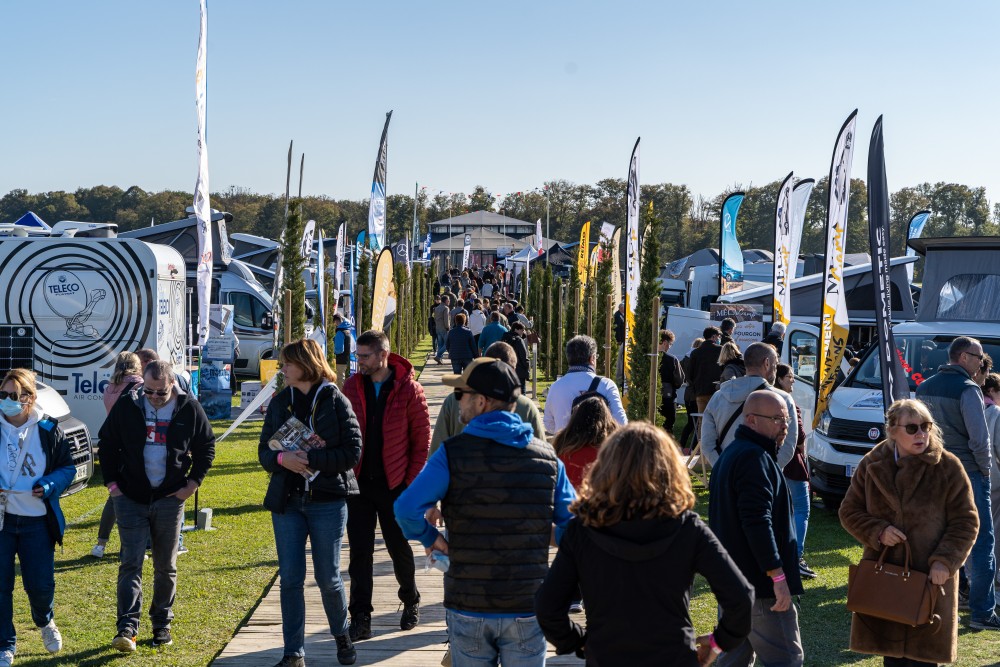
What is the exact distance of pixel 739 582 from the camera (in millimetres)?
3281

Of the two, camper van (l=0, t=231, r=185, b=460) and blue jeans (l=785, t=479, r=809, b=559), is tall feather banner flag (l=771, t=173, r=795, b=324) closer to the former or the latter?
blue jeans (l=785, t=479, r=809, b=559)

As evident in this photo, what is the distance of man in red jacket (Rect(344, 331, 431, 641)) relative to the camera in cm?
650

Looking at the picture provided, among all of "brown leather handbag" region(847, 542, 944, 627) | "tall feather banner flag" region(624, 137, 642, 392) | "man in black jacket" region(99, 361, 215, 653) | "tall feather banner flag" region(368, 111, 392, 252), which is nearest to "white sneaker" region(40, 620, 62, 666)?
"man in black jacket" region(99, 361, 215, 653)

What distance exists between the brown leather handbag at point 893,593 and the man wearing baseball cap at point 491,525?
208 centimetres

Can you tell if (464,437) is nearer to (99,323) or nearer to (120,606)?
(120,606)

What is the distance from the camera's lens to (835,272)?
11344 millimetres

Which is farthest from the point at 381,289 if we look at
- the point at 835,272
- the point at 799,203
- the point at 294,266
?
the point at 799,203

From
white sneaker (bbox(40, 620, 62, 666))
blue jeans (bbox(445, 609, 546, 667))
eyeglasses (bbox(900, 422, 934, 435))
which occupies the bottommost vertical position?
white sneaker (bbox(40, 620, 62, 666))

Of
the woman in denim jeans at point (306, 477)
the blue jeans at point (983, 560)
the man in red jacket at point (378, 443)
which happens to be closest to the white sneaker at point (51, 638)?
the woman in denim jeans at point (306, 477)

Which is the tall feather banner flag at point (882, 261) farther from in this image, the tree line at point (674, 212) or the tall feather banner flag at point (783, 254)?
the tree line at point (674, 212)

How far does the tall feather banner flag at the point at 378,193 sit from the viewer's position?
51.1ft

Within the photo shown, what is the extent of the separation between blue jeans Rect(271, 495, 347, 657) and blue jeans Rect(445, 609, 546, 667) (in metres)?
1.99

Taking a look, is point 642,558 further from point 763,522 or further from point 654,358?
point 654,358

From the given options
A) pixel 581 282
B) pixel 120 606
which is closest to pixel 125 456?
pixel 120 606
